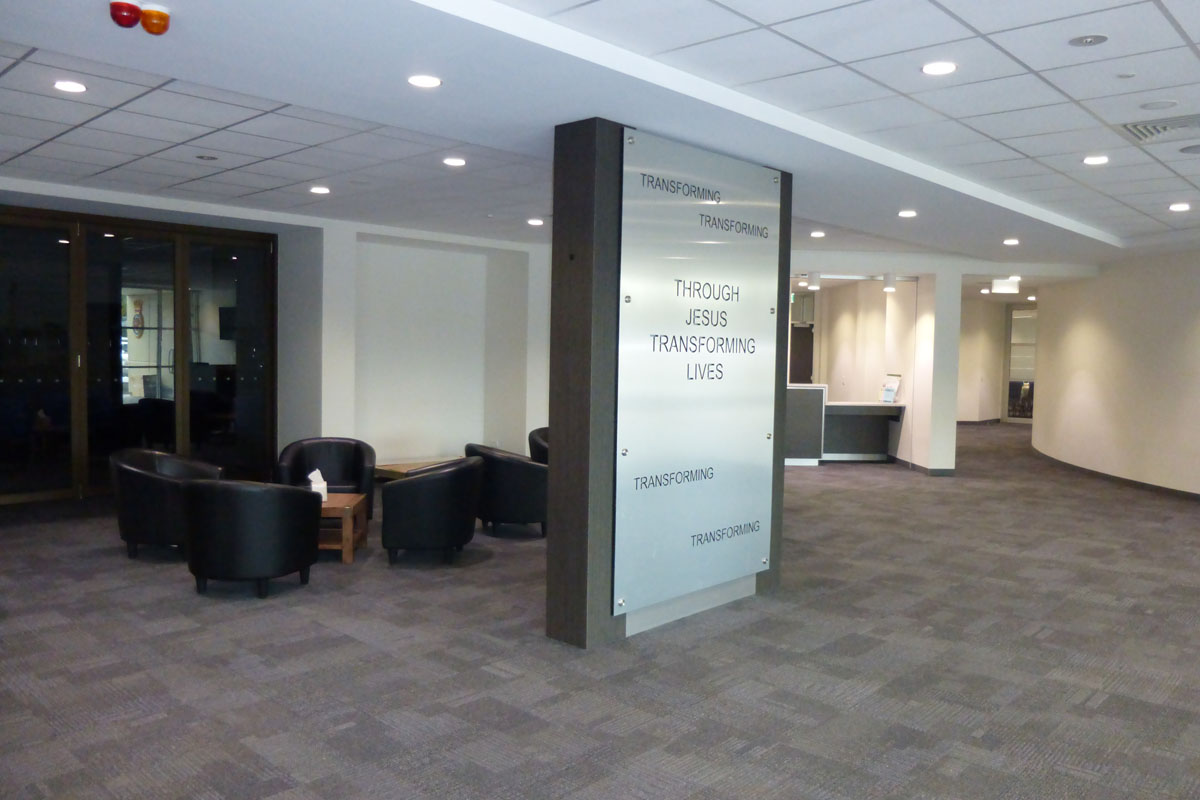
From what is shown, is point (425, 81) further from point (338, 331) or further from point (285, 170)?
point (338, 331)

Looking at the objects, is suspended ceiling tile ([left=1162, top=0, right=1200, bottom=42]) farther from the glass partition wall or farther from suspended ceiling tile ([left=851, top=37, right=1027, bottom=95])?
the glass partition wall

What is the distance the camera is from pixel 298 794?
3443mm

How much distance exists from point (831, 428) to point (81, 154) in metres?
10.7

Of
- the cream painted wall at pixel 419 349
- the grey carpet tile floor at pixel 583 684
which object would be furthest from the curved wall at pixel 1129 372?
the cream painted wall at pixel 419 349

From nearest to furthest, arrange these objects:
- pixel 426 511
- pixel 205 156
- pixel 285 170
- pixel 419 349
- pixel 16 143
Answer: pixel 16 143, pixel 205 156, pixel 426 511, pixel 285 170, pixel 419 349

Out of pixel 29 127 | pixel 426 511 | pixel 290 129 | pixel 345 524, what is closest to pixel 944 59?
pixel 290 129

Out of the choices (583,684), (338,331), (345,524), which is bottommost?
(583,684)

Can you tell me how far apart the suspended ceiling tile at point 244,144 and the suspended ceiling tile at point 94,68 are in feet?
3.66

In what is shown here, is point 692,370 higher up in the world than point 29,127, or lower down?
lower down

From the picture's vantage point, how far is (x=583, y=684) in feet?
15.1

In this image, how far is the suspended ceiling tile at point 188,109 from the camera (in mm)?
5137

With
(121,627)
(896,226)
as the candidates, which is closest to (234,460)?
(121,627)

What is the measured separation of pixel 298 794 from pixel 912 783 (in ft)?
7.88

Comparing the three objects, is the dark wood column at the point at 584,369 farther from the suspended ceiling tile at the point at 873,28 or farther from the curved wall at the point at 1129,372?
the curved wall at the point at 1129,372
